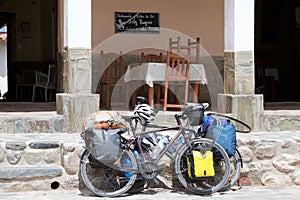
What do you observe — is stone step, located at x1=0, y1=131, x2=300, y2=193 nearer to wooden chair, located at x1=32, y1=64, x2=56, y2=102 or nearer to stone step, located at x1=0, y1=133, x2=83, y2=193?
stone step, located at x1=0, y1=133, x2=83, y2=193

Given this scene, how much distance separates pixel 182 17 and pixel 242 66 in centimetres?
284

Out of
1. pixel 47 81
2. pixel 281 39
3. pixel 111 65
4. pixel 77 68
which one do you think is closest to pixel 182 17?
pixel 111 65

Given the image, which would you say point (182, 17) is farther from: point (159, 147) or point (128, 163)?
point (128, 163)

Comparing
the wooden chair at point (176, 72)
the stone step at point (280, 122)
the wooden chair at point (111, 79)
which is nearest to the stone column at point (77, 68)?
the wooden chair at point (176, 72)

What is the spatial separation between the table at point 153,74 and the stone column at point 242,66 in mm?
1055

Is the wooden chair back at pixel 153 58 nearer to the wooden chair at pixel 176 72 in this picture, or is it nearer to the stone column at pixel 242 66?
the wooden chair at pixel 176 72

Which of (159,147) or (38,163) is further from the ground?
(159,147)

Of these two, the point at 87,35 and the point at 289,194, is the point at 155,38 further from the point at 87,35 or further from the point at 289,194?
the point at 289,194

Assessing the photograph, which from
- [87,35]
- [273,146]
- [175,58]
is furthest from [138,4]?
[273,146]

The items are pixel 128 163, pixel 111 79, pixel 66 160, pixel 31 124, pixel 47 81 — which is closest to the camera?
pixel 128 163

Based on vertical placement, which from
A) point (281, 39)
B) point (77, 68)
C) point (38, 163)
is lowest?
point (38, 163)

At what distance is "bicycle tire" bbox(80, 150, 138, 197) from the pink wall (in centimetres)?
374

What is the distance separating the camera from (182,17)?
8836 mm

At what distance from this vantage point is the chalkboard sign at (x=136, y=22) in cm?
858
